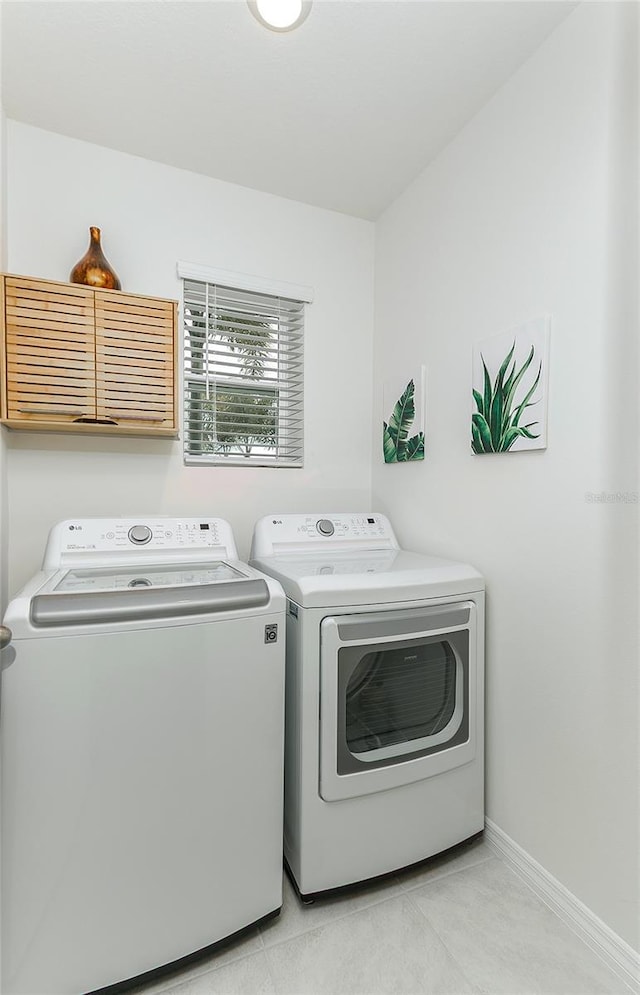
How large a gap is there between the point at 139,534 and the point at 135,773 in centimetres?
84

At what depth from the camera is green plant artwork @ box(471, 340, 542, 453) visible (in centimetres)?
161

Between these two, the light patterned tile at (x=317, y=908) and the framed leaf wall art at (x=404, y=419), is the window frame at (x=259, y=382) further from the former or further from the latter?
the light patterned tile at (x=317, y=908)

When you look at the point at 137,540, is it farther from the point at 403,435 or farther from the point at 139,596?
the point at 403,435

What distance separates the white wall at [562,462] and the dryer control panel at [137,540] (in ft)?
3.17

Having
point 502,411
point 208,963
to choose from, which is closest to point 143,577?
point 208,963

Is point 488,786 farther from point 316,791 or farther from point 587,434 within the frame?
point 587,434

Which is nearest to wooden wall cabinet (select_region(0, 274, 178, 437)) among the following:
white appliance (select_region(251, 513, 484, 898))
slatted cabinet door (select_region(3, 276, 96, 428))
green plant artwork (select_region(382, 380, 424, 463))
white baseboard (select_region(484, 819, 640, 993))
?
slatted cabinet door (select_region(3, 276, 96, 428))

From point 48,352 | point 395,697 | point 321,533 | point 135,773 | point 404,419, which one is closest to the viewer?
point 135,773

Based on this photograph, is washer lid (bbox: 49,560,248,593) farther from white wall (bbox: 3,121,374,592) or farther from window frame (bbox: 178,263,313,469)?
window frame (bbox: 178,263,313,469)

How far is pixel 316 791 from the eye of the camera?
57.8 inches

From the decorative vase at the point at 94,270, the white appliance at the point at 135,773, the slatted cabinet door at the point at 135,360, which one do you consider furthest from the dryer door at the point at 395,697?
the decorative vase at the point at 94,270

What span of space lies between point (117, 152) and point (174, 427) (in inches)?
47.8

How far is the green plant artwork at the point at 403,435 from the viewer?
2230 mm

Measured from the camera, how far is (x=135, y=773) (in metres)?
1.22
